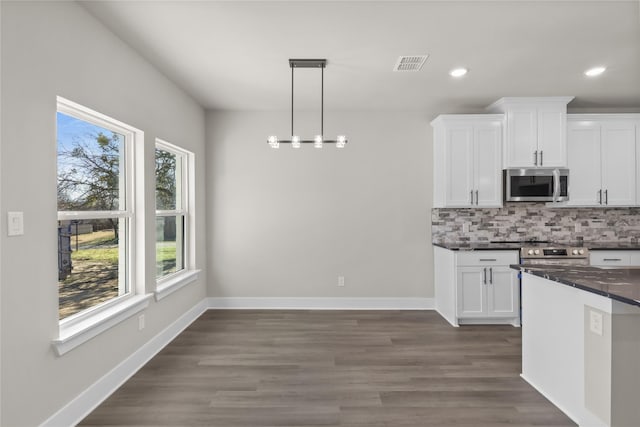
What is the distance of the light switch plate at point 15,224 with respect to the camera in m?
1.78

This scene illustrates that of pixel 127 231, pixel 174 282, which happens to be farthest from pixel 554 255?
pixel 127 231

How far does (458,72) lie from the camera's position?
345 centimetres

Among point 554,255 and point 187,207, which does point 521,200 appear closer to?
point 554,255

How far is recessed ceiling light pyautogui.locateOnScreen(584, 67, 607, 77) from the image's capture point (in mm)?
3400

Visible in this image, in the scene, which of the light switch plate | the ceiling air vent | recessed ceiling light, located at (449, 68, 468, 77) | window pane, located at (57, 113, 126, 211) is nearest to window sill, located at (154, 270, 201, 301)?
window pane, located at (57, 113, 126, 211)

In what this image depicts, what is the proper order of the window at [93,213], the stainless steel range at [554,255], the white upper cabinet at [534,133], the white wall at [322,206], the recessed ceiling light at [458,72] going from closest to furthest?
the window at [93,213], the recessed ceiling light at [458,72], the stainless steel range at [554,255], the white upper cabinet at [534,133], the white wall at [322,206]

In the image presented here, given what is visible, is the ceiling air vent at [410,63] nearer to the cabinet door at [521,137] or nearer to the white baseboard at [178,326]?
the cabinet door at [521,137]

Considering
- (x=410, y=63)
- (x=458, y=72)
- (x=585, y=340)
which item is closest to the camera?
(x=585, y=340)

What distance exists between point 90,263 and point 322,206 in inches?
112

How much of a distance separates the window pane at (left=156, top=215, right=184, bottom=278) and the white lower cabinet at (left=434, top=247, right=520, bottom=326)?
3.25 m

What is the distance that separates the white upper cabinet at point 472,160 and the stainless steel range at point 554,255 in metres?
0.68

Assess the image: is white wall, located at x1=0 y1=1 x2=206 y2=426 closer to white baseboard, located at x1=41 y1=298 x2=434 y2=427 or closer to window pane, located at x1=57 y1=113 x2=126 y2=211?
white baseboard, located at x1=41 y1=298 x2=434 y2=427

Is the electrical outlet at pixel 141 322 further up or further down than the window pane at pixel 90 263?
further down

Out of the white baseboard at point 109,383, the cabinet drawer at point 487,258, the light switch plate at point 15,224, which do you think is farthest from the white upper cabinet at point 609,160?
the light switch plate at point 15,224
